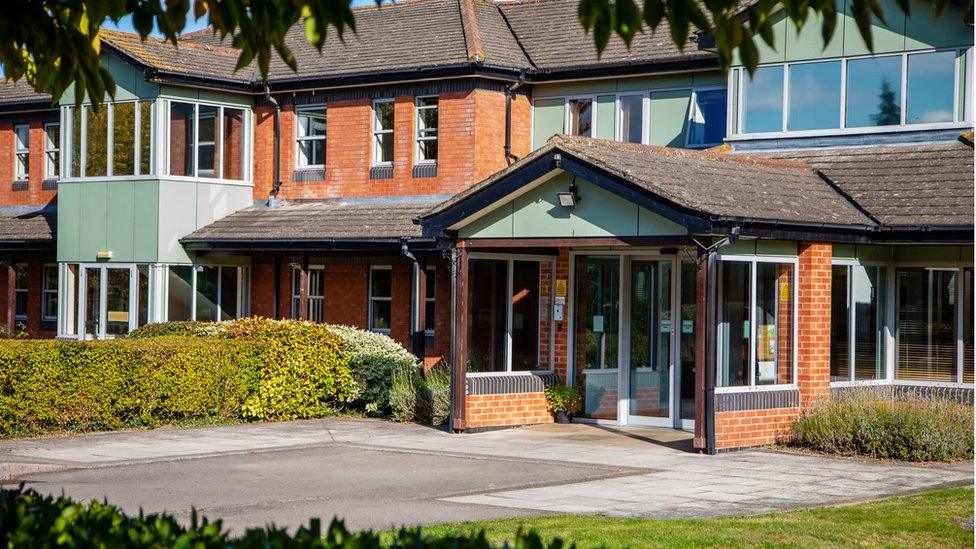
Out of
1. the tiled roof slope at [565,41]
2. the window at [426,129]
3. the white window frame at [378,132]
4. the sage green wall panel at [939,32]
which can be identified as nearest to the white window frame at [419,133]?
the window at [426,129]

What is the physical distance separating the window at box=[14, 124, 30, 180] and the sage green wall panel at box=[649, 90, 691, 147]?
14774mm

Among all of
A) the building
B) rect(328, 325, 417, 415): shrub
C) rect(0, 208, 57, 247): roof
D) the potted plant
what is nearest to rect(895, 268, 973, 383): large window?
the building

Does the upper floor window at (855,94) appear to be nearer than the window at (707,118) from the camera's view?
Yes

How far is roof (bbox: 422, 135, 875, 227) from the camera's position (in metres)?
16.6

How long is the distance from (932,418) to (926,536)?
235 inches

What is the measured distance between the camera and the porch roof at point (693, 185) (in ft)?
54.2

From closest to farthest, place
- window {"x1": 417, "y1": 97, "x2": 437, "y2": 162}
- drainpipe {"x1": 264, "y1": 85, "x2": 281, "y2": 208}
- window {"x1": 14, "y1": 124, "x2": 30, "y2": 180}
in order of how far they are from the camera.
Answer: window {"x1": 417, "y1": 97, "x2": 437, "y2": 162}, drainpipe {"x1": 264, "y1": 85, "x2": 281, "y2": 208}, window {"x1": 14, "y1": 124, "x2": 30, "y2": 180}

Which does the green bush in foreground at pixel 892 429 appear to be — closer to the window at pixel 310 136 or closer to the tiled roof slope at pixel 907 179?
the tiled roof slope at pixel 907 179

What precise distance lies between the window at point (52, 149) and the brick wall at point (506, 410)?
15.0m

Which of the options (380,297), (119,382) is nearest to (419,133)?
(380,297)

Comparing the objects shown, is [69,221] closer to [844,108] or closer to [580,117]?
[580,117]

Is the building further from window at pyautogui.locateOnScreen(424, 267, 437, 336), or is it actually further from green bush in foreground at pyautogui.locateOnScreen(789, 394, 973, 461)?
green bush in foreground at pyautogui.locateOnScreen(789, 394, 973, 461)

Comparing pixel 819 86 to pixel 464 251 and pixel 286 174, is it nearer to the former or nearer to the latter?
pixel 464 251

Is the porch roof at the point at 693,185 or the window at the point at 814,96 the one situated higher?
the window at the point at 814,96
